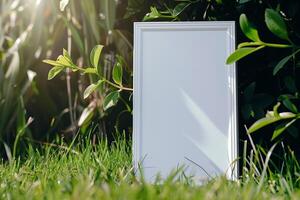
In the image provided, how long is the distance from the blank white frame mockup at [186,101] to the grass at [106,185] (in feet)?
0.40

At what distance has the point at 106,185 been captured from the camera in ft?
3.43

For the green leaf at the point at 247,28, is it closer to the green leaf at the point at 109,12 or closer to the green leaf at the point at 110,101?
the green leaf at the point at 110,101

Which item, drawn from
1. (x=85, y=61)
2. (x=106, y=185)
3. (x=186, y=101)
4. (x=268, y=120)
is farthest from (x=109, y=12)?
(x=106, y=185)

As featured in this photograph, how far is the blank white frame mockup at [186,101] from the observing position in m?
1.47

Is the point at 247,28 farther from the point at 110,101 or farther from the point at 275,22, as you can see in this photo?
the point at 110,101

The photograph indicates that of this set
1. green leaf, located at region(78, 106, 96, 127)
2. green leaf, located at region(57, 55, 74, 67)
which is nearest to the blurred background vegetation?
green leaf, located at region(78, 106, 96, 127)

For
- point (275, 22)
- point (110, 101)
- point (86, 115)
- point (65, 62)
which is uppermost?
point (275, 22)

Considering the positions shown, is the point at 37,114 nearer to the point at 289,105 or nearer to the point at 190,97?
the point at 190,97

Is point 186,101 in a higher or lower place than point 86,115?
higher

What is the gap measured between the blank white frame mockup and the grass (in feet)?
0.40

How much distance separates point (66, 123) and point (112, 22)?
0.47 m

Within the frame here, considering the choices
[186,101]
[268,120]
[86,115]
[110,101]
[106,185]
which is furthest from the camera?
[86,115]

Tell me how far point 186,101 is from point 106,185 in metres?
0.49

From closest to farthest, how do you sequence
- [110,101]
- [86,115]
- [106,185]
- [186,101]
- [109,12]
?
[106,185], [186,101], [110,101], [109,12], [86,115]
